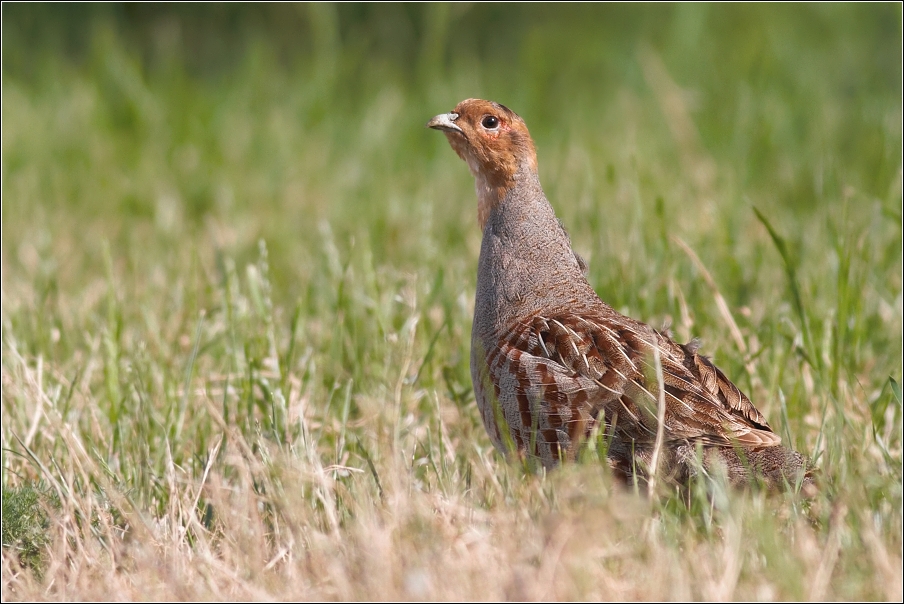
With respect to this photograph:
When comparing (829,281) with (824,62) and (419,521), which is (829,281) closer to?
(419,521)

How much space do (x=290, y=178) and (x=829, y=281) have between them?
12.0 feet

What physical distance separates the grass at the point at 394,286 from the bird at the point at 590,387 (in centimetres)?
11

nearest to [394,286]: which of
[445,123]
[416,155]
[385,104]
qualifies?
[445,123]

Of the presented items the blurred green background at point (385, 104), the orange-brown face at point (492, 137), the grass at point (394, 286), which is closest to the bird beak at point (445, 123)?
the orange-brown face at point (492, 137)

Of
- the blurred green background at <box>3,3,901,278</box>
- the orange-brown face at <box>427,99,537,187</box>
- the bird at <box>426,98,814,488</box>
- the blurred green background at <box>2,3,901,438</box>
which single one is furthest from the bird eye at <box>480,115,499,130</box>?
the blurred green background at <box>3,3,901,278</box>

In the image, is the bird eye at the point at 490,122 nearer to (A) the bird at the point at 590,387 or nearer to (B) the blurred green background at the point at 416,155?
(A) the bird at the point at 590,387

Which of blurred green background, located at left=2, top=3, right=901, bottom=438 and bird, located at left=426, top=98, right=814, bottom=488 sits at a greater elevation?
blurred green background, located at left=2, top=3, right=901, bottom=438

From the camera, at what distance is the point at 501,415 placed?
9.78 ft

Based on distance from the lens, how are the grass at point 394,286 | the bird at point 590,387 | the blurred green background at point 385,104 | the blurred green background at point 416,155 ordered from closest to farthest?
1. the grass at point 394,286
2. the bird at point 590,387
3. the blurred green background at point 416,155
4. the blurred green background at point 385,104

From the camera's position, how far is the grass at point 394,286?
2455mm

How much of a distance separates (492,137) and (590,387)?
971 mm

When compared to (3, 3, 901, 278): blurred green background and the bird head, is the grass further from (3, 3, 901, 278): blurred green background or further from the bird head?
the bird head

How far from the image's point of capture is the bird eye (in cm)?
351

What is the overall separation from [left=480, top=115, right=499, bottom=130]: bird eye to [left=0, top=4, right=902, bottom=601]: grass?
0.67 m
